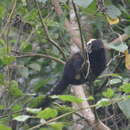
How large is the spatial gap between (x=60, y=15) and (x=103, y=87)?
0.77 metres

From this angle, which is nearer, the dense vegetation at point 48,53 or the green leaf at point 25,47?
the dense vegetation at point 48,53

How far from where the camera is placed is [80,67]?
2.80 metres

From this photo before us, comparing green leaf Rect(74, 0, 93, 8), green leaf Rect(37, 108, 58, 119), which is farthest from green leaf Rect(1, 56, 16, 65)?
green leaf Rect(37, 108, 58, 119)

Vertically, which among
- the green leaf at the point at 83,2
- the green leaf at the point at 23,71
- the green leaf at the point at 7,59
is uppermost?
the green leaf at the point at 83,2

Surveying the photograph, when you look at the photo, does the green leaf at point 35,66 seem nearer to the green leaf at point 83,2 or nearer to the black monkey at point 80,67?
the black monkey at point 80,67

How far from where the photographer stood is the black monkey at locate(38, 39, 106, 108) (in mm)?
2783

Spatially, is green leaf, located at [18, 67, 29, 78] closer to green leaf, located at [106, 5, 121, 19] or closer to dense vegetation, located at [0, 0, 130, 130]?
dense vegetation, located at [0, 0, 130, 130]

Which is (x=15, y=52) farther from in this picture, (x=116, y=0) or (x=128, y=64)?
(x=116, y=0)

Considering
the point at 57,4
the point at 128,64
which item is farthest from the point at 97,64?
the point at 57,4

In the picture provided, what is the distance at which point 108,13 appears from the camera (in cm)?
263

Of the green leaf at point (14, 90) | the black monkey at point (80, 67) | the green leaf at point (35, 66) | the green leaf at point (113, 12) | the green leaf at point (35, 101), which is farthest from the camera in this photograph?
the green leaf at point (35, 66)

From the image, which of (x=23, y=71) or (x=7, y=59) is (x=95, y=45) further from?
(x=7, y=59)

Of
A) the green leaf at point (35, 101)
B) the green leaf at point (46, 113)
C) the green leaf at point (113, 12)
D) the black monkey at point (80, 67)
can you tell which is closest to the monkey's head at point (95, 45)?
the black monkey at point (80, 67)

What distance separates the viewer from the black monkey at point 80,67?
2.78m
